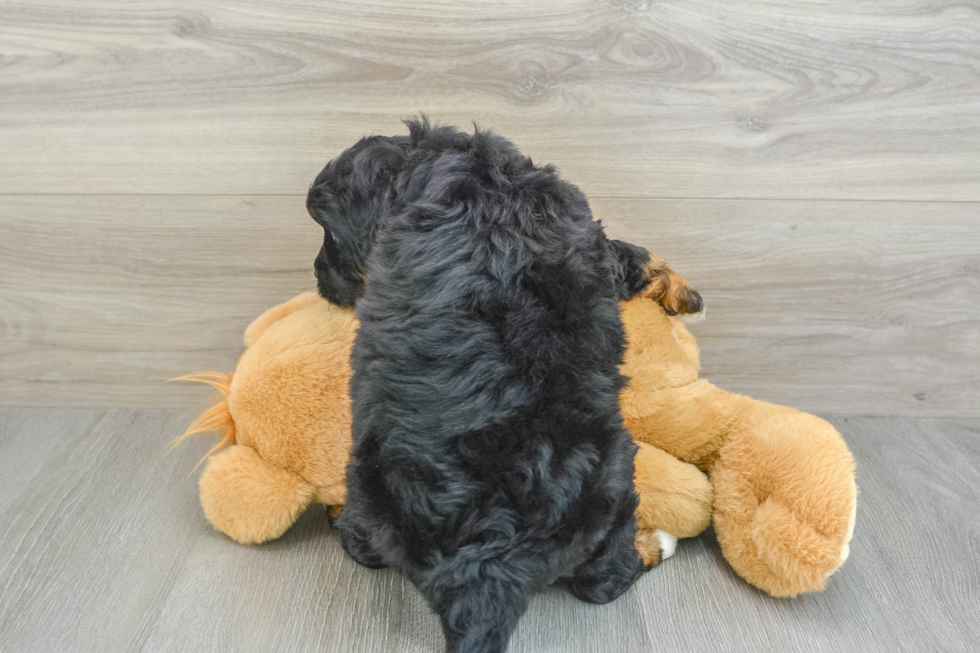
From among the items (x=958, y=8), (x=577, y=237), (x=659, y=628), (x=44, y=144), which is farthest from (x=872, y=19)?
(x=44, y=144)

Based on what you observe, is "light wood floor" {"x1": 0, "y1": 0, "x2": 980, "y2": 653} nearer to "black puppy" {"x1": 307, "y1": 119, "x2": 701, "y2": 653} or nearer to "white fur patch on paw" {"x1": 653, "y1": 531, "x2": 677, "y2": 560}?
"white fur patch on paw" {"x1": 653, "y1": 531, "x2": 677, "y2": 560}

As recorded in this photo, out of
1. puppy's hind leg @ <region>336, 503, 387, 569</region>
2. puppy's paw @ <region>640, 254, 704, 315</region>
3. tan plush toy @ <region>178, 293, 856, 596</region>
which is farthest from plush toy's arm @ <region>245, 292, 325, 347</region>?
puppy's paw @ <region>640, 254, 704, 315</region>

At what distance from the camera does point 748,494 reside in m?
0.87

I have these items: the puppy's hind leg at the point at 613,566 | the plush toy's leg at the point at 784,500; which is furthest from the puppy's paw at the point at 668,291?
the puppy's hind leg at the point at 613,566

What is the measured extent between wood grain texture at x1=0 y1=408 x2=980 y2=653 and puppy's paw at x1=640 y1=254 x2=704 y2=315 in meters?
0.34

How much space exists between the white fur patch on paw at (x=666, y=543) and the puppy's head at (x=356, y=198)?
0.52m

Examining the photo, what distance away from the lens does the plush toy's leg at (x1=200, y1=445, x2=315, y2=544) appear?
891 millimetres

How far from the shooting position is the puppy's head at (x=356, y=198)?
2.51ft

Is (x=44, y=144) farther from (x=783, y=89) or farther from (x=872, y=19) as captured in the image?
(x=872, y=19)

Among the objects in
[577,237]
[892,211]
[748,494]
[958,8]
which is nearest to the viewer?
[577,237]

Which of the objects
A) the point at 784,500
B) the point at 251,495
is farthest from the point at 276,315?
the point at 784,500

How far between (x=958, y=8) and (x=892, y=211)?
12.4 inches

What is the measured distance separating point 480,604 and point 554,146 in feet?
2.35

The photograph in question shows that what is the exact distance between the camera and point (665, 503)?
2.96ft
